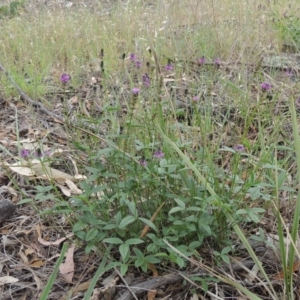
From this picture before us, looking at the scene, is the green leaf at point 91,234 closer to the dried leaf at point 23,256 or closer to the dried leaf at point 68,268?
the dried leaf at point 68,268

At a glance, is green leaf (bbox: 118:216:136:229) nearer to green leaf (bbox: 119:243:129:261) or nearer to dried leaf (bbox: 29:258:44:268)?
green leaf (bbox: 119:243:129:261)

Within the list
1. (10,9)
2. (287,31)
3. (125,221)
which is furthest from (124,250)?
(10,9)

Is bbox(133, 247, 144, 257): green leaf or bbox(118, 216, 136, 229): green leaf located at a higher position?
bbox(118, 216, 136, 229): green leaf

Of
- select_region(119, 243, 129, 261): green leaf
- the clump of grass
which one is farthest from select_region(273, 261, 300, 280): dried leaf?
select_region(119, 243, 129, 261): green leaf

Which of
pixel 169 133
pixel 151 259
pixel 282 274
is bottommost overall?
pixel 282 274

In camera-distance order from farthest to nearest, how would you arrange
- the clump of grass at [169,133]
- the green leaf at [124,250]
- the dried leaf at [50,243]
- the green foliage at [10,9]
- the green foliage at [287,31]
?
the green foliage at [10,9]
the green foliage at [287,31]
the dried leaf at [50,243]
the clump of grass at [169,133]
the green leaf at [124,250]

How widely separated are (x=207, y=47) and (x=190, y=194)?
1828 millimetres

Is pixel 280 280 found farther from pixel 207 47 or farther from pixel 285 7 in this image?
pixel 285 7

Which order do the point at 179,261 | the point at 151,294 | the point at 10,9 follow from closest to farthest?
the point at 179,261, the point at 151,294, the point at 10,9

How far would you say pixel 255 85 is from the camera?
2521mm

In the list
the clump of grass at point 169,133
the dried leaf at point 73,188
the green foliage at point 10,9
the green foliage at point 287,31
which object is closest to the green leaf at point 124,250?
the clump of grass at point 169,133

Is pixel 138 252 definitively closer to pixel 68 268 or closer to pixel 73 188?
pixel 68 268

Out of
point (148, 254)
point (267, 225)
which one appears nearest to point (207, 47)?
point (267, 225)

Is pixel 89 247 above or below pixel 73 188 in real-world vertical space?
above
